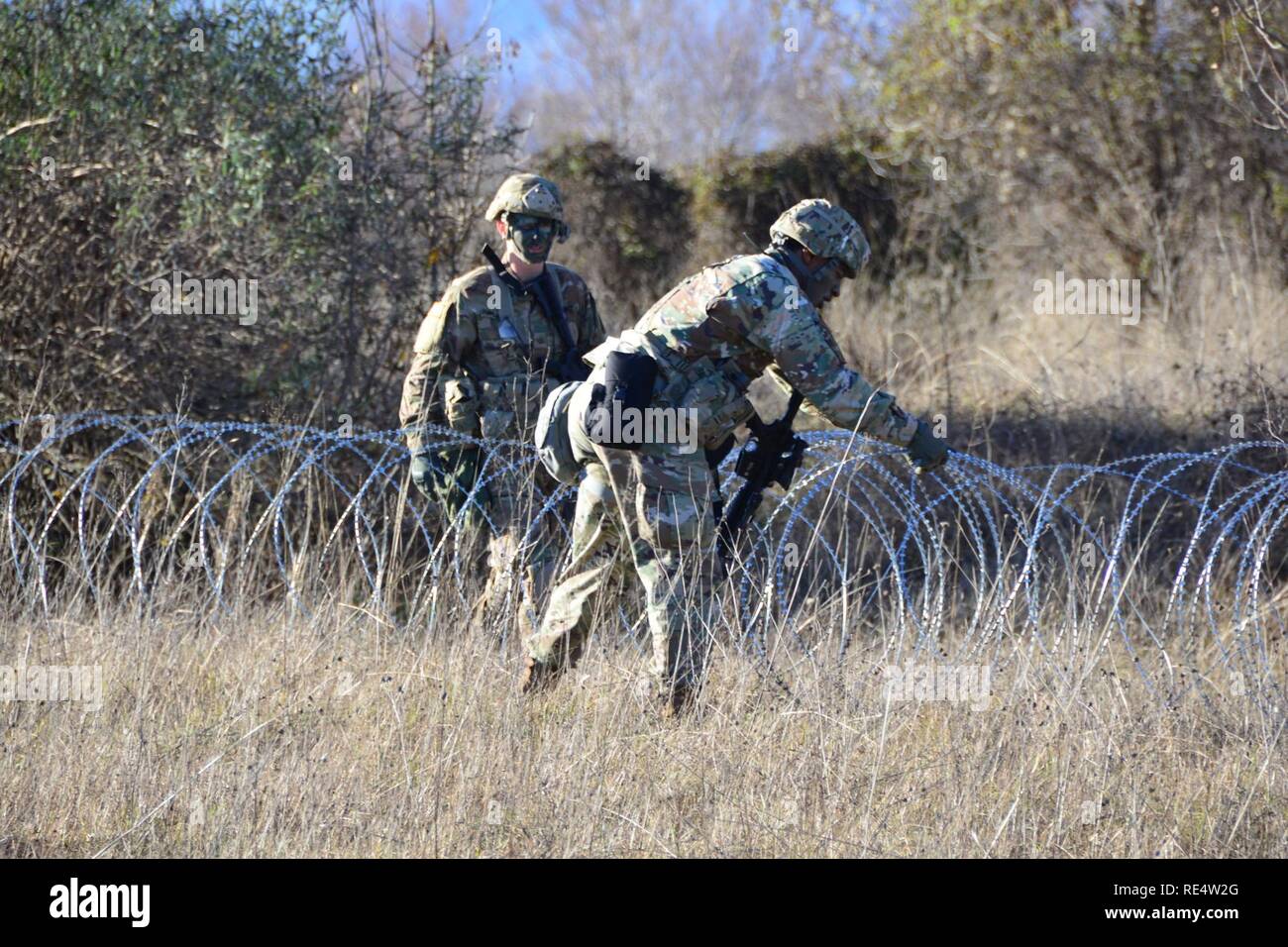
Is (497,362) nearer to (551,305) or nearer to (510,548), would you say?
(551,305)

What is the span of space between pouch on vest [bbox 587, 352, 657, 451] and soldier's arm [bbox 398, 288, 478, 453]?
120 centimetres

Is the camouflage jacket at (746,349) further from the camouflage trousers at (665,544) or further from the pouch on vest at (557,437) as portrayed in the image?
the pouch on vest at (557,437)

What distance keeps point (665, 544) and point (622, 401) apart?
456 mm

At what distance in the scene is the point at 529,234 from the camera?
5410 millimetres

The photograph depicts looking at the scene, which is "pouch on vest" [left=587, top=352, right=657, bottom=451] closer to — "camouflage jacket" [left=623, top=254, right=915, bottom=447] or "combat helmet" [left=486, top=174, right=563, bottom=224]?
"camouflage jacket" [left=623, top=254, right=915, bottom=447]

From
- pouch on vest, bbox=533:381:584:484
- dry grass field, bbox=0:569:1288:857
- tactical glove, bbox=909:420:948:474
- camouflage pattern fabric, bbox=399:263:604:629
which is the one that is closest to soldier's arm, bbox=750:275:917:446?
tactical glove, bbox=909:420:948:474

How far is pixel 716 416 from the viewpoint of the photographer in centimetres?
445

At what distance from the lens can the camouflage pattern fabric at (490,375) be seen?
17.8ft

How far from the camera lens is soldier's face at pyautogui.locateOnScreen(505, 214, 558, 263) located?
539 cm

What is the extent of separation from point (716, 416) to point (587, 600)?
719 millimetres

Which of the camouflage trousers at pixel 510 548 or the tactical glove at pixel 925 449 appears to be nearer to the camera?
the tactical glove at pixel 925 449

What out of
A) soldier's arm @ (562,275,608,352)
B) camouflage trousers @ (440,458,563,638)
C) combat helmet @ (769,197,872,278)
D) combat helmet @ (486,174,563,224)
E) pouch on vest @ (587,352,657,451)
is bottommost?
camouflage trousers @ (440,458,563,638)

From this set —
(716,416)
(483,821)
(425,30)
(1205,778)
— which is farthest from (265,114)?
(1205,778)

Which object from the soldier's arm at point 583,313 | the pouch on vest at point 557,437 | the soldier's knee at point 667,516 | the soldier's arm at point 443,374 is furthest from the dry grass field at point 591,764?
the soldier's arm at point 583,313
